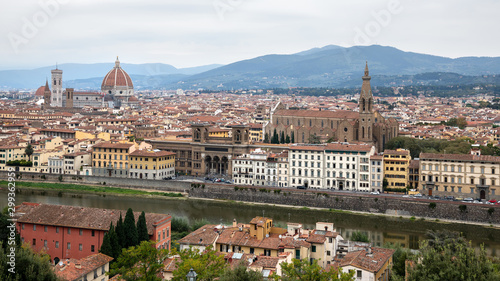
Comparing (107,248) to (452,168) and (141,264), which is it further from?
(452,168)

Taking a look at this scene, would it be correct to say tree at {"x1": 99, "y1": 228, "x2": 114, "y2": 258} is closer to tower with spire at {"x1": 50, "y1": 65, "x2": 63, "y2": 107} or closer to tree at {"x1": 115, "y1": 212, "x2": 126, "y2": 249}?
tree at {"x1": 115, "y1": 212, "x2": 126, "y2": 249}

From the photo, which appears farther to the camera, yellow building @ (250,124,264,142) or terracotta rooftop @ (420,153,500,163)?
yellow building @ (250,124,264,142)

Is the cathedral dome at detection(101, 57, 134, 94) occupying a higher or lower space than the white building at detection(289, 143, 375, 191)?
higher

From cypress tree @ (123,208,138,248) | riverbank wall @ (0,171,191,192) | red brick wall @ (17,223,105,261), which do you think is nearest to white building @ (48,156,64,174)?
riverbank wall @ (0,171,191,192)

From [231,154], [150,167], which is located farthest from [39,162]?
[231,154]

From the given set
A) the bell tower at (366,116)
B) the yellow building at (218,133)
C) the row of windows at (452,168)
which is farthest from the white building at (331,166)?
the yellow building at (218,133)

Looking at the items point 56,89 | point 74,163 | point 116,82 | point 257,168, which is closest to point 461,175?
point 257,168

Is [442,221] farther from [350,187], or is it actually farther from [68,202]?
[68,202]
